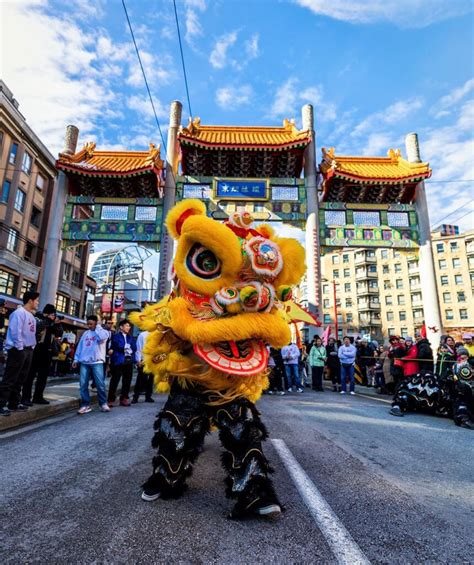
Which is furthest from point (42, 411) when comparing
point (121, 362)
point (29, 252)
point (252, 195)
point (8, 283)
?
point (29, 252)

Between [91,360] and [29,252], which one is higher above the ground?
[29,252]

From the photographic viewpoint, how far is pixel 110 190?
15656 millimetres

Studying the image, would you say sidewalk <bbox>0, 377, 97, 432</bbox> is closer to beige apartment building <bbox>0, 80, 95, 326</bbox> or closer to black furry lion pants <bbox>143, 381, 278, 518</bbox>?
black furry lion pants <bbox>143, 381, 278, 518</bbox>

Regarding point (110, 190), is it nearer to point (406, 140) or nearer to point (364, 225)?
point (364, 225)

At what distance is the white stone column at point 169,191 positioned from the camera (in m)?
14.0

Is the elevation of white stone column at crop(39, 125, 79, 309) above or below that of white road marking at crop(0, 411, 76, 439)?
above

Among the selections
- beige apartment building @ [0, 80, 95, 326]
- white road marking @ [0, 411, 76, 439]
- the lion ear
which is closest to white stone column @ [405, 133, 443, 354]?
white road marking @ [0, 411, 76, 439]

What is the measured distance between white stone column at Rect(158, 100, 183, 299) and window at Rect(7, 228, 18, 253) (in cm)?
1265

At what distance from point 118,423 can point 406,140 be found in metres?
18.0

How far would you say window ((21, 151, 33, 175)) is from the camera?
2271 centimetres

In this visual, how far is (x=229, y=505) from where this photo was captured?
2104mm

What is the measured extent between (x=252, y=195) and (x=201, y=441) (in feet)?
45.8

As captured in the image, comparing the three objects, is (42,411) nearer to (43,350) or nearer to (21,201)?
(43,350)

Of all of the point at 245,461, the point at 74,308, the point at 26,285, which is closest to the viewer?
the point at 245,461
